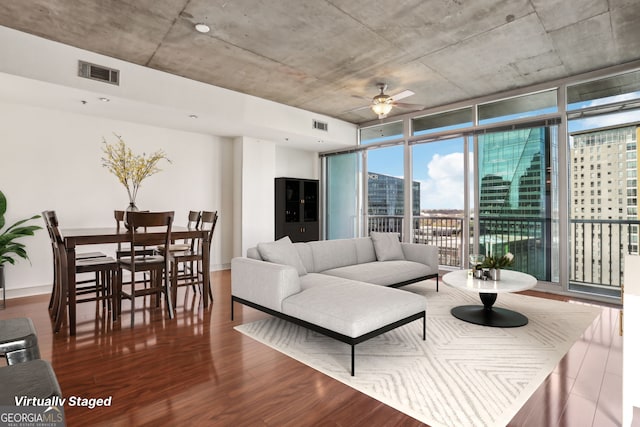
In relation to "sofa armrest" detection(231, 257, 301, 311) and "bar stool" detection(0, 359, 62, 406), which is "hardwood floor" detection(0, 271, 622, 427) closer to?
"sofa armrest" detection(231, 257, 301, 311)

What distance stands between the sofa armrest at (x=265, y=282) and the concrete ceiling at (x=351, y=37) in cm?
227

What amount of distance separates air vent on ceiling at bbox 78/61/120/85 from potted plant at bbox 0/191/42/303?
5.78 ft

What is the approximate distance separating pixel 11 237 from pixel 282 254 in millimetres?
3190

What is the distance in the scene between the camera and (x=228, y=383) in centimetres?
223

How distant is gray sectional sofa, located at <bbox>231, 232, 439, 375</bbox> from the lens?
2.50 m

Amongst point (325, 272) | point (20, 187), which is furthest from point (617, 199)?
point (20, 187)

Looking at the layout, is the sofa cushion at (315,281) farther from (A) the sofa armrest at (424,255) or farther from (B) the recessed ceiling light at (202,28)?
(B) the recessed ceiling light at (202,28)

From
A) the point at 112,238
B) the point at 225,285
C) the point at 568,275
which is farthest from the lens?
the point at 225,285

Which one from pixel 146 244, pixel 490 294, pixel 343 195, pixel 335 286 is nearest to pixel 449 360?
pixel 335 286

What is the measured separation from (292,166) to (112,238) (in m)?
4.69

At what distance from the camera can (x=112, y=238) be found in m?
3.35

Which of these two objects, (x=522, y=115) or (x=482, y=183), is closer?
(x=522, y=115)

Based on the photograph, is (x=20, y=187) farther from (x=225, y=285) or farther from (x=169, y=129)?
(x=225, y=285)

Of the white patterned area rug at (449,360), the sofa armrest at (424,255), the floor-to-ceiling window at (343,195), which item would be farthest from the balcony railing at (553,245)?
the floor-to-ceiling window at (343,195)
